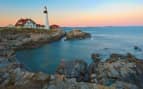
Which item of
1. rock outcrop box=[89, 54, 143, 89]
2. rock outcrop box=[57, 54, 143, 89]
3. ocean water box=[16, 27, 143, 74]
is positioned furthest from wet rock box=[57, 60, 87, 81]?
ocean water box=[16, 27, 143, 74]

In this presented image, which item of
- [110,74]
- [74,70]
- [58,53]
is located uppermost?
[110,74]

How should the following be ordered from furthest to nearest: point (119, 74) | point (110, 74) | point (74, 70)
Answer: point (74, 70), point (110, 74), point (119, 74)

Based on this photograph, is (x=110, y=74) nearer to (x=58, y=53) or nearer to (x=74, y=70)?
(x=74, y=70)

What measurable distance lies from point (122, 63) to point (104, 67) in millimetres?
2181

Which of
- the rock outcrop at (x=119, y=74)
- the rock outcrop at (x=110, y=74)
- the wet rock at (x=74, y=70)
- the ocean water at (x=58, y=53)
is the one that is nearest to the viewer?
the rock outcrop at (x=110, y=74)

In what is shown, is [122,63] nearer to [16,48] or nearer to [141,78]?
[141,78]

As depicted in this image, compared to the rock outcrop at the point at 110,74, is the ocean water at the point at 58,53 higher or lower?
lower

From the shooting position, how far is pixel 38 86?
1591cm

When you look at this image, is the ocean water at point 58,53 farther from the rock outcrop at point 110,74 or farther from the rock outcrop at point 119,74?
the rock outcrop at point 119,74

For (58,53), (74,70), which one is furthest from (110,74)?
(58,53)

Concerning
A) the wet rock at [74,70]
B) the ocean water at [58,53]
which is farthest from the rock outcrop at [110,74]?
the ocean water at [58,53]

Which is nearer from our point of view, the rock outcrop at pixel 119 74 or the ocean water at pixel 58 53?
the rock outcrop at pixel 119 74

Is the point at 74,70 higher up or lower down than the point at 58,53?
higher up

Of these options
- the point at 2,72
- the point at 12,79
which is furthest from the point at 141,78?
the point at 2,72
